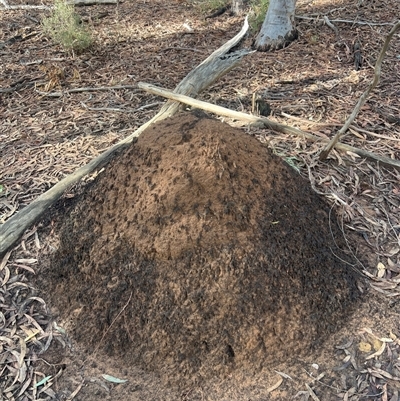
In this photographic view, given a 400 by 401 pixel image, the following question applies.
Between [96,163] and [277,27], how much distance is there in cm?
336

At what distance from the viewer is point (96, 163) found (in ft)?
10.2

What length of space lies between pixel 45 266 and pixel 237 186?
1.21 meters

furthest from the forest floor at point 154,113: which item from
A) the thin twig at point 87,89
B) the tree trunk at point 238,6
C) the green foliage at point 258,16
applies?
the green foliage at point 258,16

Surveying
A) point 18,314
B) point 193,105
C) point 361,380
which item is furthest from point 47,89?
point 361,380

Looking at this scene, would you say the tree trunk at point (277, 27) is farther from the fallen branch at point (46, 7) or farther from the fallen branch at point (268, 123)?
the fallen branch at point (46, 7)

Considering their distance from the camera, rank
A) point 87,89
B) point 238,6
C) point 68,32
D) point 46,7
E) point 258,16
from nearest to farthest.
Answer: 1. point 87,89
2. point 68,32
3. point 258,16
4. point 238,6
5. point 46,7

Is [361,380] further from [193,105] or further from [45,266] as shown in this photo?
[193,105]

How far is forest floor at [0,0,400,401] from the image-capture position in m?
2.13

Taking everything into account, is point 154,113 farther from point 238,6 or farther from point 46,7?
point 46,7

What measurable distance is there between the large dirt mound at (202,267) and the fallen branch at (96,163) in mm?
486

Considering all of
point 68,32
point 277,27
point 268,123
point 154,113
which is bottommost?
point 154,113

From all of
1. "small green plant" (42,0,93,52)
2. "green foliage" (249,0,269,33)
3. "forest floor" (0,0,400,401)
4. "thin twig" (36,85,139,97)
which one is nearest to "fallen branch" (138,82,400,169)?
"forest floor" (0,0,400,401)

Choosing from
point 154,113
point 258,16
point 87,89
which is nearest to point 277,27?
point 258,16

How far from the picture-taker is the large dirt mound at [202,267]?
219 centimetres
